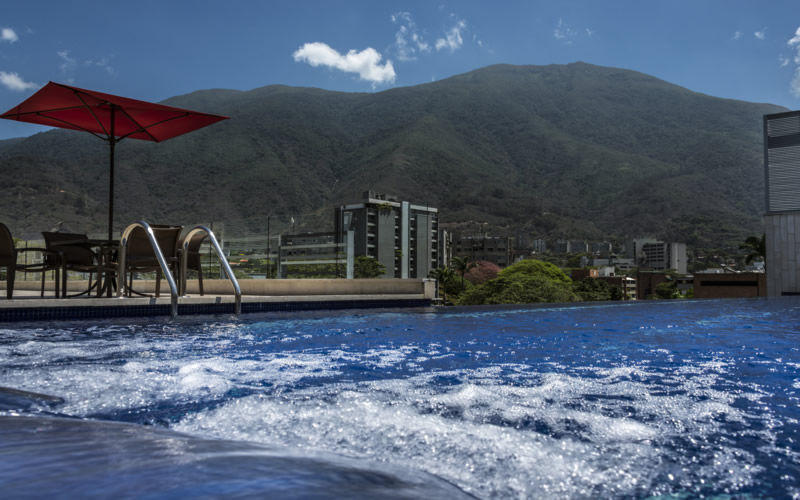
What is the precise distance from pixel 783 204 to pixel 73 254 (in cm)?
1787

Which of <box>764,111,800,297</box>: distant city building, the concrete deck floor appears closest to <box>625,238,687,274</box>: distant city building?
<box>764,111,800,297</box>: distant city building

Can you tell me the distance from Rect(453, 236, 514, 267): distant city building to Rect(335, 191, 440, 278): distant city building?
8972 mm

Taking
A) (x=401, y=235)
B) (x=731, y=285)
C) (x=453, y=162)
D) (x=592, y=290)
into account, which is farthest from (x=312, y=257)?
(x=453, y=162)

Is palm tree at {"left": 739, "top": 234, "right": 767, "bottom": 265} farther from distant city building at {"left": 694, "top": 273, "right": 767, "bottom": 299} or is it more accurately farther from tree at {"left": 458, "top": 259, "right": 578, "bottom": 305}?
tree at {"left": 458, "top": 259, "right": 578, "bottom": 305}

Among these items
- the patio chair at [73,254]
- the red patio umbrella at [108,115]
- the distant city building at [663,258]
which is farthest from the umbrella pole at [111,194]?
the distant city building at [663,258]

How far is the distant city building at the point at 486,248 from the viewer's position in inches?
4144

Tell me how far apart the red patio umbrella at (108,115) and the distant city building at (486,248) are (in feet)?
321

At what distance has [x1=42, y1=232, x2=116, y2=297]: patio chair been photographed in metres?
5.85

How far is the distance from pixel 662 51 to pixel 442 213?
59341 mm

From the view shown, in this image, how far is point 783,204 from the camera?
1559 cm

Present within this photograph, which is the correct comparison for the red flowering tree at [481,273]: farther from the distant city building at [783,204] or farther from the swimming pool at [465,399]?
the swimming pool at [465,399]

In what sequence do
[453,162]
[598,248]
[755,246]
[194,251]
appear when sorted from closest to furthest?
[194,251], [755,246], [598,248], [453,162]

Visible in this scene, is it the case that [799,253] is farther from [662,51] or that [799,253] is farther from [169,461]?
[662,51]

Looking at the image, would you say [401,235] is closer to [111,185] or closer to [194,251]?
[111,185]
